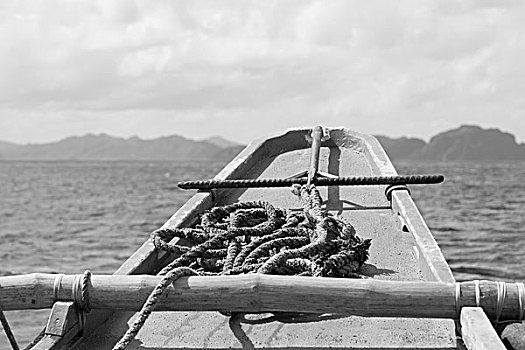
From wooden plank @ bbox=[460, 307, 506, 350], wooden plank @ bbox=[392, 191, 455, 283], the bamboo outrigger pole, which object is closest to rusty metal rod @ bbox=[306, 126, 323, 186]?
wooden plank @ bbox=[392, 191, 455, 283]

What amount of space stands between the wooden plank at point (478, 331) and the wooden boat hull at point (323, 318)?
47 cm

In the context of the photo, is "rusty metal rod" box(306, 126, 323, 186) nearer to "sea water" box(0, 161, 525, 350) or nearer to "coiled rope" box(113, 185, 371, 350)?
"coiled rope" box(113, 185, 371, 350)

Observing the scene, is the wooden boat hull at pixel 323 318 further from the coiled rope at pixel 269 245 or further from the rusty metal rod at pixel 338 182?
the coiled rope at pixel 269 245

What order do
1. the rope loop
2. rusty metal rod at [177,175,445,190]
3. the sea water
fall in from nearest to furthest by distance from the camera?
the rope loop → rusty metal rod at [177,175,445,190] → the sea water

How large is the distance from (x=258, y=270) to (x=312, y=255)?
1.45 feet

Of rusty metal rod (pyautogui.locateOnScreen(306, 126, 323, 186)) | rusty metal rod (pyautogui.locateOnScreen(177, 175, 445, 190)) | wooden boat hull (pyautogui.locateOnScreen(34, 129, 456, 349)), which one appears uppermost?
rusty metal rod (pyautogui.locateOnScreen(306, 126, 323, 186))

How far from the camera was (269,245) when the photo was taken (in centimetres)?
393

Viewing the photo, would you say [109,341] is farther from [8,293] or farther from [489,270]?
[489,270]

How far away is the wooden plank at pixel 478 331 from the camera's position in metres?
2.62

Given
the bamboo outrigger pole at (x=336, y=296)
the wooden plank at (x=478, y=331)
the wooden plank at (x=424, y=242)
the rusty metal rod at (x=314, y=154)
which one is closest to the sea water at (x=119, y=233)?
the rusty metal rod at (x=314, y=154)

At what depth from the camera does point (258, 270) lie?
11.7 ft

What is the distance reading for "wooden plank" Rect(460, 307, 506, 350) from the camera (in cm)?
262

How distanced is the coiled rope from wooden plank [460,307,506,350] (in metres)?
0.97

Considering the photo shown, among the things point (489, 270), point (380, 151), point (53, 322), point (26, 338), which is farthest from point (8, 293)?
point (489, 270)
